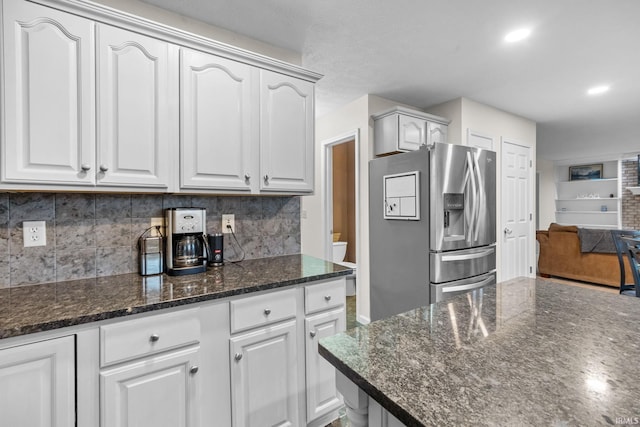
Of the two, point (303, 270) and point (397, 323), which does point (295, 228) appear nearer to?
point (303, 270)

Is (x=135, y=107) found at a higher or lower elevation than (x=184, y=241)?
higher

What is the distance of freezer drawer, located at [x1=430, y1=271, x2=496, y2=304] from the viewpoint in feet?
7.99

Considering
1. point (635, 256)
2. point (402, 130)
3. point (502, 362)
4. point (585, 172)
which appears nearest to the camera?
point (502, 362)

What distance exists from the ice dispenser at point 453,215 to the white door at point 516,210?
5.43ft

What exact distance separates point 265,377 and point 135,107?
4.93ft

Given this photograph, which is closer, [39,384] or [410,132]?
[39,384]

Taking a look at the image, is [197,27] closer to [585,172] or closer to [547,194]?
[547,194]

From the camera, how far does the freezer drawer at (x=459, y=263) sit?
8.00 feet

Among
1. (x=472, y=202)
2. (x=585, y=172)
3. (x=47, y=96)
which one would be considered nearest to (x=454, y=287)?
(x=472, y=202)

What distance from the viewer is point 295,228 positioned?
2.37 meters

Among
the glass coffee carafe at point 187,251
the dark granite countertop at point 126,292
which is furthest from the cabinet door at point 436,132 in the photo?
the glass coffee carafe at point 187,251

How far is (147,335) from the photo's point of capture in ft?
4.03

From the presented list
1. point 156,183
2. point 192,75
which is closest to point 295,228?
point 156,183

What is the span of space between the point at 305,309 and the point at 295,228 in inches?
32.0
